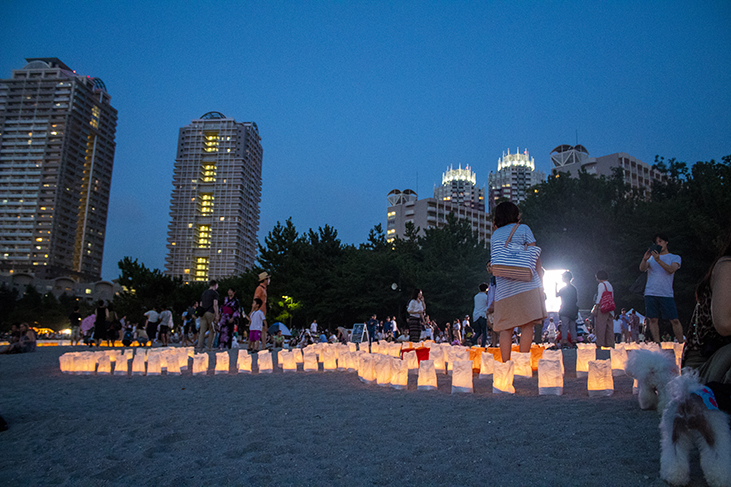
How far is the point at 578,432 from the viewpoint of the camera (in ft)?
10.5

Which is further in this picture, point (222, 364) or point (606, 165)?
point (606, 165)

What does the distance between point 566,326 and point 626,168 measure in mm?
99424

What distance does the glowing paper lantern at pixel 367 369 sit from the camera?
6.11m

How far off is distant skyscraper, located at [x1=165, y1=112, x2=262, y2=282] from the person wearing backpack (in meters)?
122

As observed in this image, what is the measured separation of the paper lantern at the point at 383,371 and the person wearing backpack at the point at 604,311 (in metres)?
5.07

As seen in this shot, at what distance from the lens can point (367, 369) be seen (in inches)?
244

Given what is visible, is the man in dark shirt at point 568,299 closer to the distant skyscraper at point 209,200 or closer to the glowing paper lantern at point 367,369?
the glowing paper lantern at point 367,369

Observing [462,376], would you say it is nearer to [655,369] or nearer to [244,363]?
[655,369]

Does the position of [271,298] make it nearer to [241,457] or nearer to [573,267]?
[573,267]

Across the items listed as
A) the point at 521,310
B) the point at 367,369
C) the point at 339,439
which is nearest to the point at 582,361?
the point at 521,310

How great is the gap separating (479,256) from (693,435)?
35587mm

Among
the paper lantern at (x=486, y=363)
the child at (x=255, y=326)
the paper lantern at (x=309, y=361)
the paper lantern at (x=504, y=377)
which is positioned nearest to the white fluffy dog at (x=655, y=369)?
the paper lantern at (x=504, y=377)

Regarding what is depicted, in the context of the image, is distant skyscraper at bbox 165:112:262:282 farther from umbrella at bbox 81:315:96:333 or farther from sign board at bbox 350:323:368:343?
umbrella at bbox 81:315:96:333

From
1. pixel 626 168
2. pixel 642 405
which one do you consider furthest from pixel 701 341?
pixel 626 168
